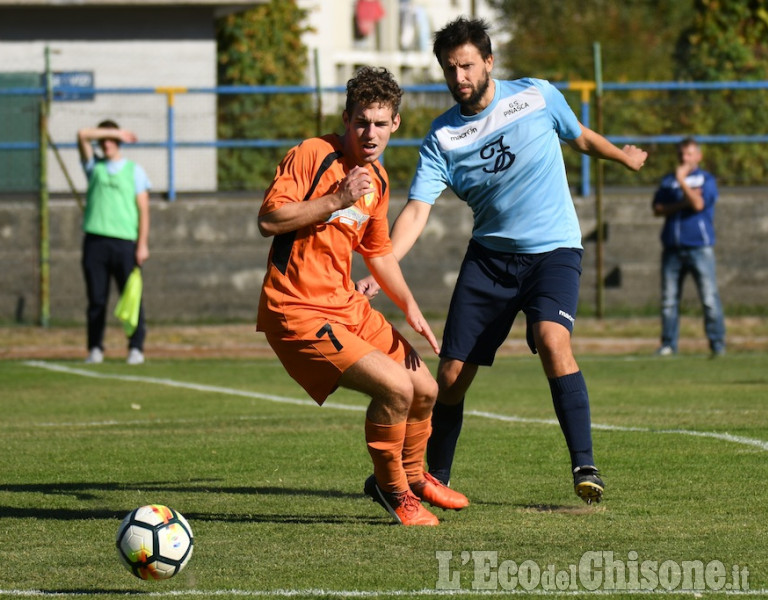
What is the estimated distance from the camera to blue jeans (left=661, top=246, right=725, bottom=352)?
15.1 m

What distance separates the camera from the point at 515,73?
1369 inches

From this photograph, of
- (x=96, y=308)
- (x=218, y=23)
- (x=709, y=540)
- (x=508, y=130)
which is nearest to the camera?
(x=709, y=540)

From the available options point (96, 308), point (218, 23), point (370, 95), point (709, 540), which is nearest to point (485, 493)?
point (709, 540)

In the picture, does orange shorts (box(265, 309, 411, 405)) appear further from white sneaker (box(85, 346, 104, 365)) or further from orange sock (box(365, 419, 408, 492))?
white sneaker (box(85, 346, 104, 365))

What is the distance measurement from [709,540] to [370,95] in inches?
91.4

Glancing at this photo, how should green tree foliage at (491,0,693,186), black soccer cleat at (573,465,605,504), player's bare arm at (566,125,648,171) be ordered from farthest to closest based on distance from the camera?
green tree foliage at (491,0,693,186) → player's bare arm at (566,125,648,171) → black soccer cleat at (573,465,605,504)

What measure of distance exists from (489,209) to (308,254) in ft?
3.90

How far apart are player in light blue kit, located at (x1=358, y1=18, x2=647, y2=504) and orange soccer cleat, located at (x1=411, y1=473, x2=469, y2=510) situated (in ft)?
1.31

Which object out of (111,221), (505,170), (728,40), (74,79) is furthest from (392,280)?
(728,40)

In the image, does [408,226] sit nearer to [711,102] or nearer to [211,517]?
[211,517]

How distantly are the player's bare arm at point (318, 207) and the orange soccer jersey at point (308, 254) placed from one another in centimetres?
7

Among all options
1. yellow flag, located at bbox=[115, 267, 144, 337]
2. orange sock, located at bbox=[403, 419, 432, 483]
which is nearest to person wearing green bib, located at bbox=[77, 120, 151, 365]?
yellow flag, located at bbox=[115, 267, 144, 337]

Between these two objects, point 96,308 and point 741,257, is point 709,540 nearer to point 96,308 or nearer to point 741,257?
point 96,308

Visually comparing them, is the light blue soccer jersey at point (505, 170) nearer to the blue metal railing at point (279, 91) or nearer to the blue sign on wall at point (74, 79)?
the blue metal railing at point (279, 91)
